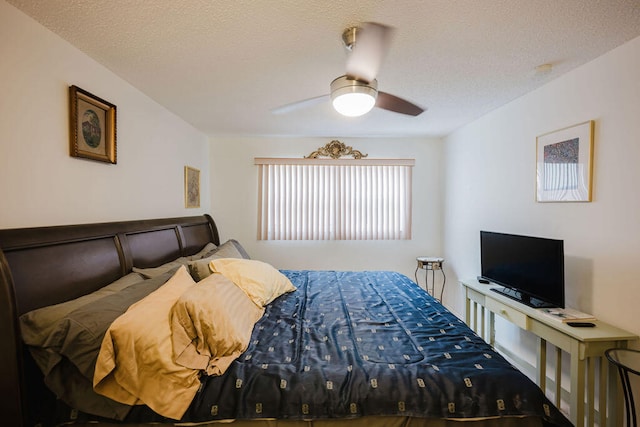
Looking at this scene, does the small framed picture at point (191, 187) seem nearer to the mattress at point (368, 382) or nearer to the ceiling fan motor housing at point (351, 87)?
the mattress at point (368, 382)

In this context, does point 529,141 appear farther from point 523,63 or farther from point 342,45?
point 342,45

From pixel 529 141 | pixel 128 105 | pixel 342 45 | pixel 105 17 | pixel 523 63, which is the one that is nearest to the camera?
pixel 105 17

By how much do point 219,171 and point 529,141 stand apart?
3655mm

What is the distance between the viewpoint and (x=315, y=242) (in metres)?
3.94

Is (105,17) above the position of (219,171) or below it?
above

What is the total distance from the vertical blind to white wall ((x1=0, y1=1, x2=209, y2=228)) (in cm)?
171

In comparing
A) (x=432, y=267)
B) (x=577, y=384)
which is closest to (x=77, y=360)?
(x=577, y=384)

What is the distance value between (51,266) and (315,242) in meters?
2.90

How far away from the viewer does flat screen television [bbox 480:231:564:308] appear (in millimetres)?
1882

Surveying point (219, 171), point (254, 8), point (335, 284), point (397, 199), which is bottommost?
point (335, 284)

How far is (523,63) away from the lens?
1.85 metres

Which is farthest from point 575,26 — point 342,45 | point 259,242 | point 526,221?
point 259,242

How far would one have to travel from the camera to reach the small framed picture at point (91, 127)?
5.36ft

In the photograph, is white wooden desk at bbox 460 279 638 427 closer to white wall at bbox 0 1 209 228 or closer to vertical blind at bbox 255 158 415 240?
vertical blind at bbox 255 158 415 240
